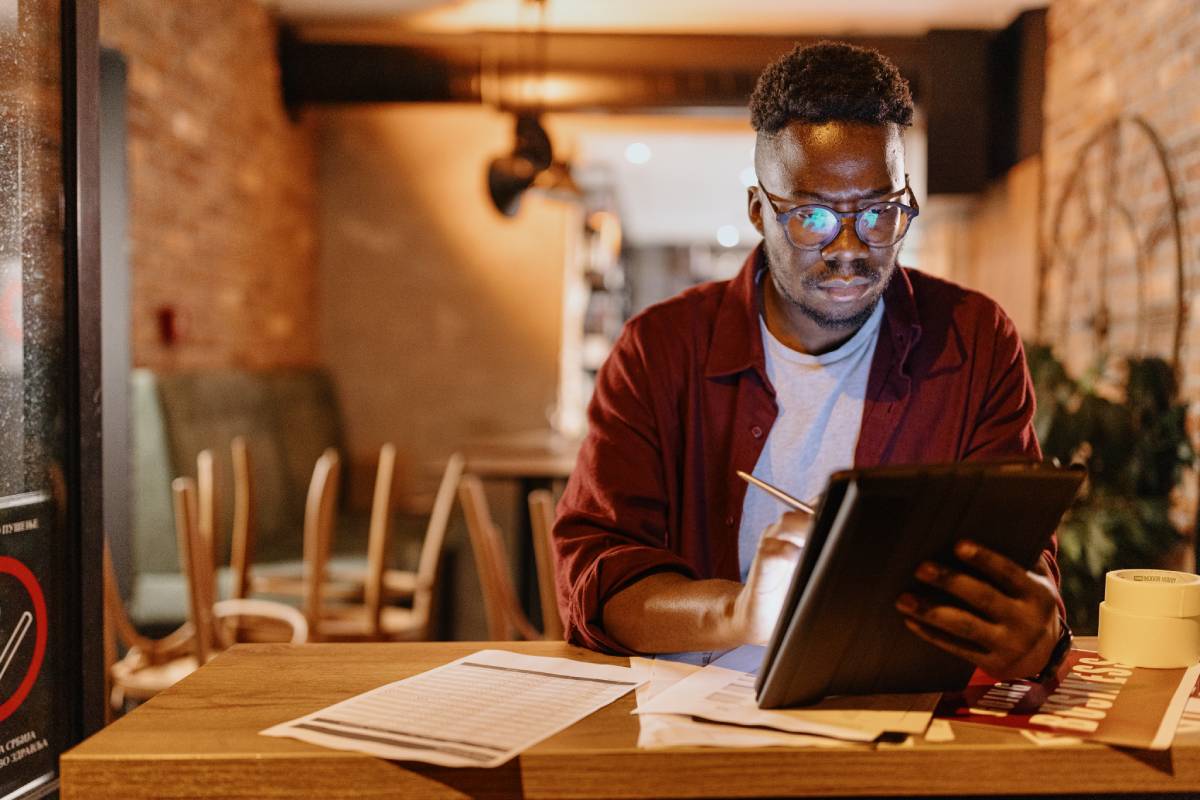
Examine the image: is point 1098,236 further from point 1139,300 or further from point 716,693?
point 716,693

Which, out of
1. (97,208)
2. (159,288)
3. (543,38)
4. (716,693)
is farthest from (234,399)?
(716,693)

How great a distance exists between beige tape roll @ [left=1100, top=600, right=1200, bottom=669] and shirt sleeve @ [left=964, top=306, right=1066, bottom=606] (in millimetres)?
216

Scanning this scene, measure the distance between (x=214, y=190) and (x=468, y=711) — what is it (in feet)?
13.5

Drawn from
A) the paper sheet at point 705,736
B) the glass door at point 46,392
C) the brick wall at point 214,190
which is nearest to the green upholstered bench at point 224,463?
the brick wall at point 214,190

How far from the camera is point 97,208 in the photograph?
1528mm

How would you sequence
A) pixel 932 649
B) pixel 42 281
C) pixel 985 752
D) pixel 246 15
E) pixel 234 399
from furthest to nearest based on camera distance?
1. pixel 246 15
2. pixel 234 399
3. pixel 42 281
4. pixel 932 649
5. pixel 985 752

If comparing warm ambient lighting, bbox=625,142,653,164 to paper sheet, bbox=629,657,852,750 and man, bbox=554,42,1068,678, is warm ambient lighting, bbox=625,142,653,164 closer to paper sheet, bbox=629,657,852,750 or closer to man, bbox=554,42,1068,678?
man, bbox=554,42,1068,678

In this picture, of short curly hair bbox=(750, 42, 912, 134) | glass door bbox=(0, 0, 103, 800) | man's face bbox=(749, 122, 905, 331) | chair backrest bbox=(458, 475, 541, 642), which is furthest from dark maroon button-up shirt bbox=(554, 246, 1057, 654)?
chair backrest bbox=(458, 475, 541, 642)

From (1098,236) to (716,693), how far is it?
3548 millimetres

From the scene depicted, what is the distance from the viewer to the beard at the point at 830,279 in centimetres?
135

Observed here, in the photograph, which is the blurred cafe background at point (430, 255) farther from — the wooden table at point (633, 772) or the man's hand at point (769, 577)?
the man's hand at point (769, 577)

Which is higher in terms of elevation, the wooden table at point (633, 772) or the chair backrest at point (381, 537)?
the wooden table at point (633, 772)

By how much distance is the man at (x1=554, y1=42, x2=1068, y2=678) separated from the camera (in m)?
1.33

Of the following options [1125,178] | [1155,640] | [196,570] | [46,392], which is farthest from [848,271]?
[1125,178]
